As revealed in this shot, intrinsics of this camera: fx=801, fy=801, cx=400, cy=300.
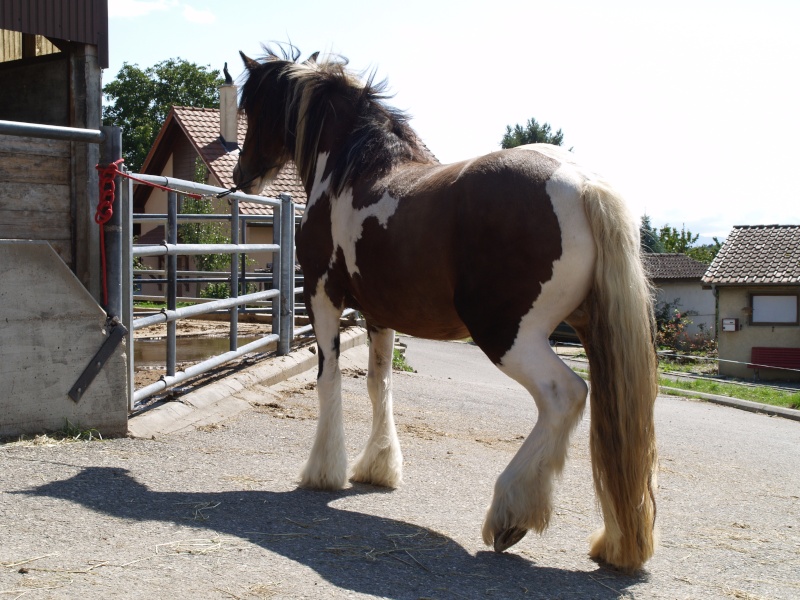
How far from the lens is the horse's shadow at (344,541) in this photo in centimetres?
311

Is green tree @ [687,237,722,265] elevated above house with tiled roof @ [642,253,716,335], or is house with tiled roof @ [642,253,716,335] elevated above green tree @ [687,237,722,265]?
green tree @ [687,237,722,265]

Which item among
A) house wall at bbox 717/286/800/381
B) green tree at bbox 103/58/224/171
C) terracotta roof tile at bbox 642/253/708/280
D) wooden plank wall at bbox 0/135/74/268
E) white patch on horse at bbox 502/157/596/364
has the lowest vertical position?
house wall at bbox 717/286/800/381

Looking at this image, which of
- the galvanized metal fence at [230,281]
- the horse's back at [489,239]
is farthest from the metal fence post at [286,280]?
the horse's back at [489,239]

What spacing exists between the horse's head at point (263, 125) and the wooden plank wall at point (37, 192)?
114 cm

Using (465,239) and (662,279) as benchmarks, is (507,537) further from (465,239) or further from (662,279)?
(662,279)

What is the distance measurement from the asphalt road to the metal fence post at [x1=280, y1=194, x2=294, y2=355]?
7.19 ft

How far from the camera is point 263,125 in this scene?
17.6 ft

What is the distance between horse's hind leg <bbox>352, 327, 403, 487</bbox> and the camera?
15.2 ft

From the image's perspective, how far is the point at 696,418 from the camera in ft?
31.3

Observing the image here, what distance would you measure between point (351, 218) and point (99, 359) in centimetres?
200

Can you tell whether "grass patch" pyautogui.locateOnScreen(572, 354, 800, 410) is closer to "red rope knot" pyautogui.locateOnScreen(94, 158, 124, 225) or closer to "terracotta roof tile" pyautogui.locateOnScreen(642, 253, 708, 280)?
"red rope knot" pyautogui.locateOnScreen(94, 158, 124, 225)

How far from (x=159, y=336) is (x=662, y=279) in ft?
113

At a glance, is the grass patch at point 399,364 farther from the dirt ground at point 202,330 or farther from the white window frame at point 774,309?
the white window frame at point 774,309

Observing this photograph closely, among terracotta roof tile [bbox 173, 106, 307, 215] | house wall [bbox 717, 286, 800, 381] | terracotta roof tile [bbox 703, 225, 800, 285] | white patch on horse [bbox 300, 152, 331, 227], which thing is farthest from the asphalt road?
terracotta roof tile [bbox 703, 225, 800, 285]
